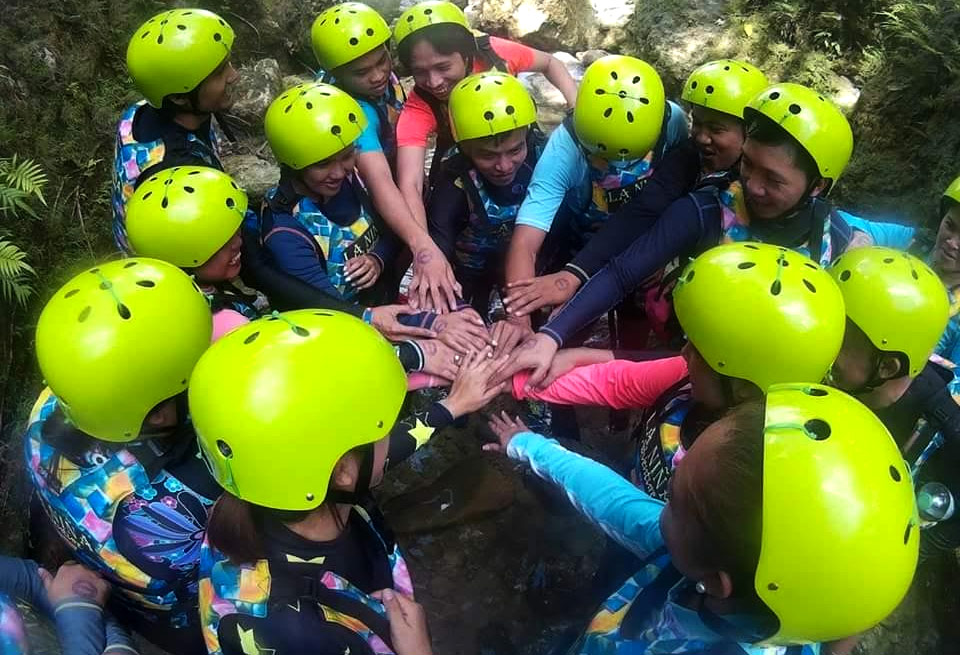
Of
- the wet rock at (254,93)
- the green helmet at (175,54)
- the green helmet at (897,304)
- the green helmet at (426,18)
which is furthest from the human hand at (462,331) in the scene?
the wet rock at (254,93)

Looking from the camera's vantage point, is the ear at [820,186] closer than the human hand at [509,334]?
Yes

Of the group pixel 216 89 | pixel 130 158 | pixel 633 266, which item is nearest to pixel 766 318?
pixel 633 266

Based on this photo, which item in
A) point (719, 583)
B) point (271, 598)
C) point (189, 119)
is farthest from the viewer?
point (189, 119)

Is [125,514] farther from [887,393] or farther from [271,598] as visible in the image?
[887,393]

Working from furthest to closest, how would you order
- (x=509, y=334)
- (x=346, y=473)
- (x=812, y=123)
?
(x=509, y=334), (x=812, y=123), (x=346, y=473)

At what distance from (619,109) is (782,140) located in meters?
1.07

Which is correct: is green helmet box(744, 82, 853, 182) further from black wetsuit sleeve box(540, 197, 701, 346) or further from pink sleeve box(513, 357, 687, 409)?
pink sleeve box(513, 357, 687, 409)

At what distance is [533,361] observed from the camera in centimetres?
364

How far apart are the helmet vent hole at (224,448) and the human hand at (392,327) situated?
6.32 ft

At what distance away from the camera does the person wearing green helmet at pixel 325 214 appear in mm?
3994

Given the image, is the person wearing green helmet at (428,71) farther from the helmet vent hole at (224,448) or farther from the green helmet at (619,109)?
the helmet vent hole at (224,448)

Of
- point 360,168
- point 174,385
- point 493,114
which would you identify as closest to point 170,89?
point 360,168

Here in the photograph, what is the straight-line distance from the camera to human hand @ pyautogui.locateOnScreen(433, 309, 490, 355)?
3961 mm

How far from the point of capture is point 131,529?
260 cm
